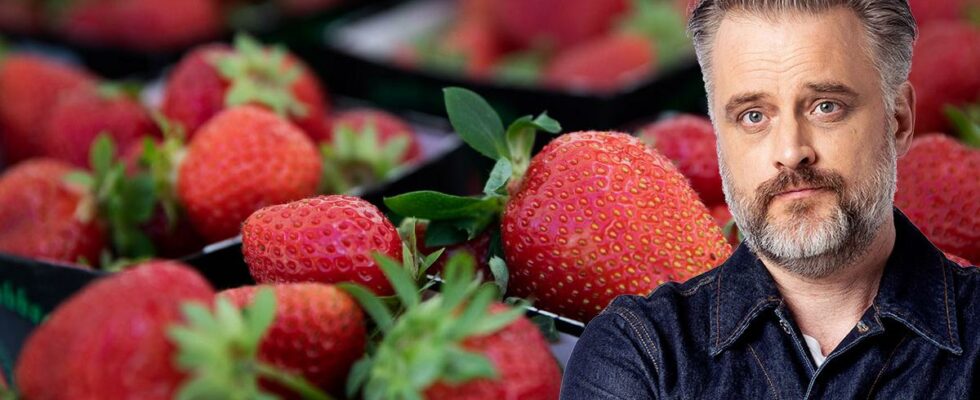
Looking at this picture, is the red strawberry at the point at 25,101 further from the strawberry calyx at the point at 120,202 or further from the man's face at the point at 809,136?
the man's face at the point at 809,136

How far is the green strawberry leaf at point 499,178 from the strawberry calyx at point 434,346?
0.23m

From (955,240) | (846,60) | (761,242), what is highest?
(846,60)

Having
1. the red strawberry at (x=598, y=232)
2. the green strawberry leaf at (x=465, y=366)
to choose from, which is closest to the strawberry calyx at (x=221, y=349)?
the green strawberry leaf at (x=465, y=366)

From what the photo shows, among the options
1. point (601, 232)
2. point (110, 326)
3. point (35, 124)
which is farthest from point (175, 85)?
point (110, 326)

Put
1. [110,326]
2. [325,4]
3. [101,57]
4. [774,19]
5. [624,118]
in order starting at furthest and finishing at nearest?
[325,4] < [101,57] < [624,118] < [774,19] < [110,326]

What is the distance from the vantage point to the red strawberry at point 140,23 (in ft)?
9.47

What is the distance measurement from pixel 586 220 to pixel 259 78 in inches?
37.7

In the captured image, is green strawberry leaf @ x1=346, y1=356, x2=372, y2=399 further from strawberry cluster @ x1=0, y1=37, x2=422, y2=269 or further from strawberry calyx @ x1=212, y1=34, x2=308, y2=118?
strawberry calyx @ x1=212, y1=34, x2=308, y2=118

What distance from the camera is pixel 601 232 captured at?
1023 mm

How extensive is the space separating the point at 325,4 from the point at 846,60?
95.8 inches

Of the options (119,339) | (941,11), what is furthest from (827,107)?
(941,11)

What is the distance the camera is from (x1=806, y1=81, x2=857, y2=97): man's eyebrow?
82 cm

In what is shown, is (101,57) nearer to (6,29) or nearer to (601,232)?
(6,29)

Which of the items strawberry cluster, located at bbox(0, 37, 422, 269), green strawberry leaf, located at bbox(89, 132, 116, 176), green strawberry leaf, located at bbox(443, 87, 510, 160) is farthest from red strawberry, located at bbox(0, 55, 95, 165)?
green strawberry leaf, located at bbox(443, 87, 510, 160)
